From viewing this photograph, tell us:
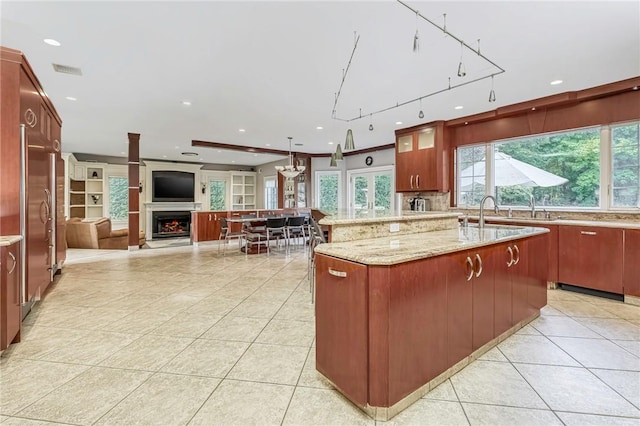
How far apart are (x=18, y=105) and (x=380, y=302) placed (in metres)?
3.20

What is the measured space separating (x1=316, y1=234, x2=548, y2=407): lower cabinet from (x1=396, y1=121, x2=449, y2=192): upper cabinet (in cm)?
364

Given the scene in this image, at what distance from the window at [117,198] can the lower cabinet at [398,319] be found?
1070 cm

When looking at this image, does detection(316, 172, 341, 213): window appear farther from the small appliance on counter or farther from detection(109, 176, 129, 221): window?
detection(109, 176, 129, 221): window

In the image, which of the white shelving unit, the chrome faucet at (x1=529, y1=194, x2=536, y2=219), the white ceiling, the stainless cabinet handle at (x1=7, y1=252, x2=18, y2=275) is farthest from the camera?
the white shelving unit

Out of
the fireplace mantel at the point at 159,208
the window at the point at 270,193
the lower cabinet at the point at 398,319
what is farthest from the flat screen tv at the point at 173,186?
the lower cabinet at the point at 398,319

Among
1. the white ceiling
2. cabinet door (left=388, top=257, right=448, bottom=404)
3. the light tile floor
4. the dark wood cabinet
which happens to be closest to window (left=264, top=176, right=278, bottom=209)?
the white ceiling

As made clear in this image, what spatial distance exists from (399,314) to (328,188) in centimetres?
837

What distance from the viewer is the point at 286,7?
7.52 feet

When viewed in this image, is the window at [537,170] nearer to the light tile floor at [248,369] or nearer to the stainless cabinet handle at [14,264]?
the light tile floor at [248,369]

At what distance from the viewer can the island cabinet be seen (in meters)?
3.48

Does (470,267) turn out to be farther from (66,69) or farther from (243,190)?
(243,190)

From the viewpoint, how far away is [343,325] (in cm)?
171

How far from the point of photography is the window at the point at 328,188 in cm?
973

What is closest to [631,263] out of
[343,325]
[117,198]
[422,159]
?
[422,159]
